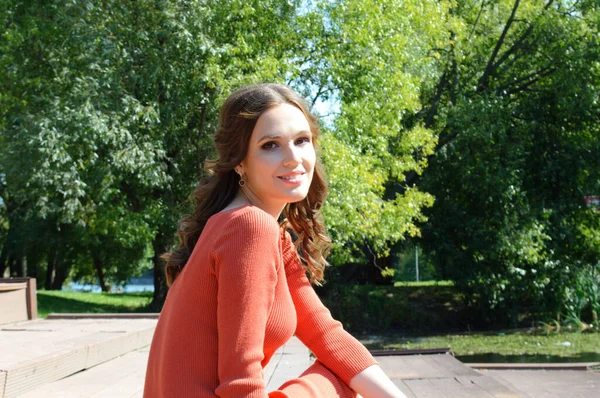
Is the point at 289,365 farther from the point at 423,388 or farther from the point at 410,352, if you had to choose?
the point at 410,352

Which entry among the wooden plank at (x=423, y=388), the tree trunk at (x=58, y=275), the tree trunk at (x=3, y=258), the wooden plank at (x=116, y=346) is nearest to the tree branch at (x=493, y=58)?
the wooden plank at (x=116, y=346)

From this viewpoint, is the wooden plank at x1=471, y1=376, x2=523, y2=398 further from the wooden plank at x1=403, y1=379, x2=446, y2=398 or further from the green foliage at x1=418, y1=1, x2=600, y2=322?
the green foliage at x1=418, y1=1, x2=600, y2=322

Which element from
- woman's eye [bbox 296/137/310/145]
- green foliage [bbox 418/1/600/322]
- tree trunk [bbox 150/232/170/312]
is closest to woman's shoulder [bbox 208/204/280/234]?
woman's eye [bbox 296/137/310/145]

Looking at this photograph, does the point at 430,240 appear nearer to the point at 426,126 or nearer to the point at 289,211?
the point at 426,126

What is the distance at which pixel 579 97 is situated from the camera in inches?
714

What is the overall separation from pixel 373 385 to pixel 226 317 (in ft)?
1.95

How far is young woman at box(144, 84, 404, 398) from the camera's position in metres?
1.91

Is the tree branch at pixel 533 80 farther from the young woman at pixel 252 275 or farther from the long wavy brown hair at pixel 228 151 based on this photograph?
the long wavy brown hair at pixel 228 151

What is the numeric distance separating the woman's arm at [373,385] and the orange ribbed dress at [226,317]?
0.63 ft

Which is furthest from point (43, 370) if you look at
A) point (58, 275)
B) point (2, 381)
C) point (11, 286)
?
point (58, 275)

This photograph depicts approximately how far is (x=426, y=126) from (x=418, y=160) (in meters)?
2.18

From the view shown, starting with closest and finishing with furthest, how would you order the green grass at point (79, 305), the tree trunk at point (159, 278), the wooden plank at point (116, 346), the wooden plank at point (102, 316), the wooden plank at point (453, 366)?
1. the wooden plank at point (116, 346)
2. the wooden plank at point (453, 366)
3. the wooden plank at point (102, 316)
4. the tree trunk at point (159, 278)
5. the green grass at point (79, 305)

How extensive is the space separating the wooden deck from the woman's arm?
9.47 feet

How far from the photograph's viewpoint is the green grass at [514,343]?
44.7 ft
